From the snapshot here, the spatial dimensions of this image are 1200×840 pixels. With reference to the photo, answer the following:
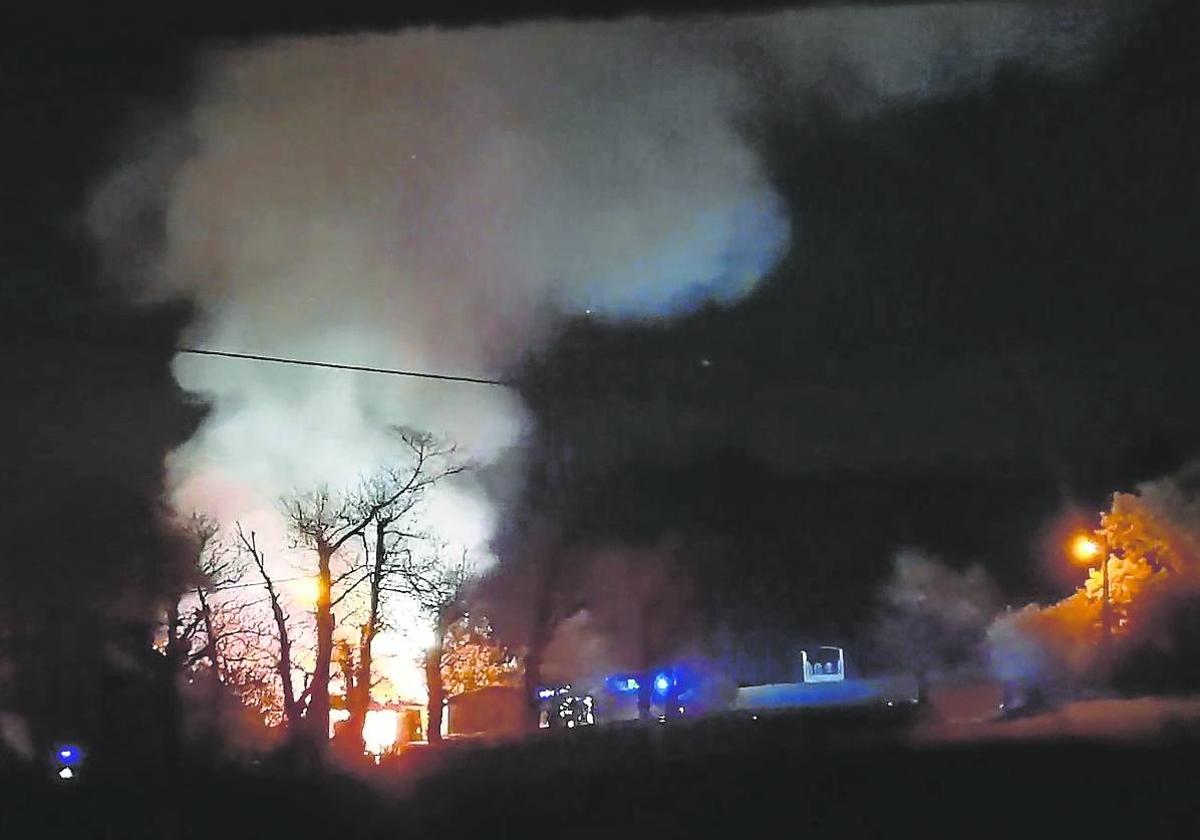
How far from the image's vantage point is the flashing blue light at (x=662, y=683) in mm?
7505

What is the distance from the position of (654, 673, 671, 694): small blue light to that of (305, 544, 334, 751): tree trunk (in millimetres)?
1959

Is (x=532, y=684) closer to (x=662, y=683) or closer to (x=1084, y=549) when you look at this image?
(x=662, y=683)

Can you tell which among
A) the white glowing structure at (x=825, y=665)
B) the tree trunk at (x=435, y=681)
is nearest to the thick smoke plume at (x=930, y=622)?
the white glowing structure at (x=825, y=665)

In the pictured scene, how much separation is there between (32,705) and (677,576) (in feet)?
13.3

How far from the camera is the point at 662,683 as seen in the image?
7.58m

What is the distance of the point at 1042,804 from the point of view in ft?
17.5

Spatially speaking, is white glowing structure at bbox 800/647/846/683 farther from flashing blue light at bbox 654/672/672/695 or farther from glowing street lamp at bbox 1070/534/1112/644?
glowing street lamp at bbox 1070/534/1112/644

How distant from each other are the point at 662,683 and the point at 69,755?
3.38m

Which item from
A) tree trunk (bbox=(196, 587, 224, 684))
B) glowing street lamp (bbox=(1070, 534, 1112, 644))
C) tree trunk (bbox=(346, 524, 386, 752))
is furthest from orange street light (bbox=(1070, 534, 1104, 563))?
tree trunk (bbox=(196, 587, 224, 684))

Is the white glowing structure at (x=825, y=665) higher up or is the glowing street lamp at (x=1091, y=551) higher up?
the glowing street lamp at (x=1091, y=551)

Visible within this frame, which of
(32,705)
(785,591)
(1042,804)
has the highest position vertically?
(785,591)

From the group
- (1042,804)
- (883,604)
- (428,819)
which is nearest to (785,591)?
(883,604)

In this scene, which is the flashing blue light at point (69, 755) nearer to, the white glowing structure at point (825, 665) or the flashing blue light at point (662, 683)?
the flashing blue light at point (662, 683)

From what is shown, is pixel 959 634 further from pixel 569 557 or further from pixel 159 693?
pixel 159 693
